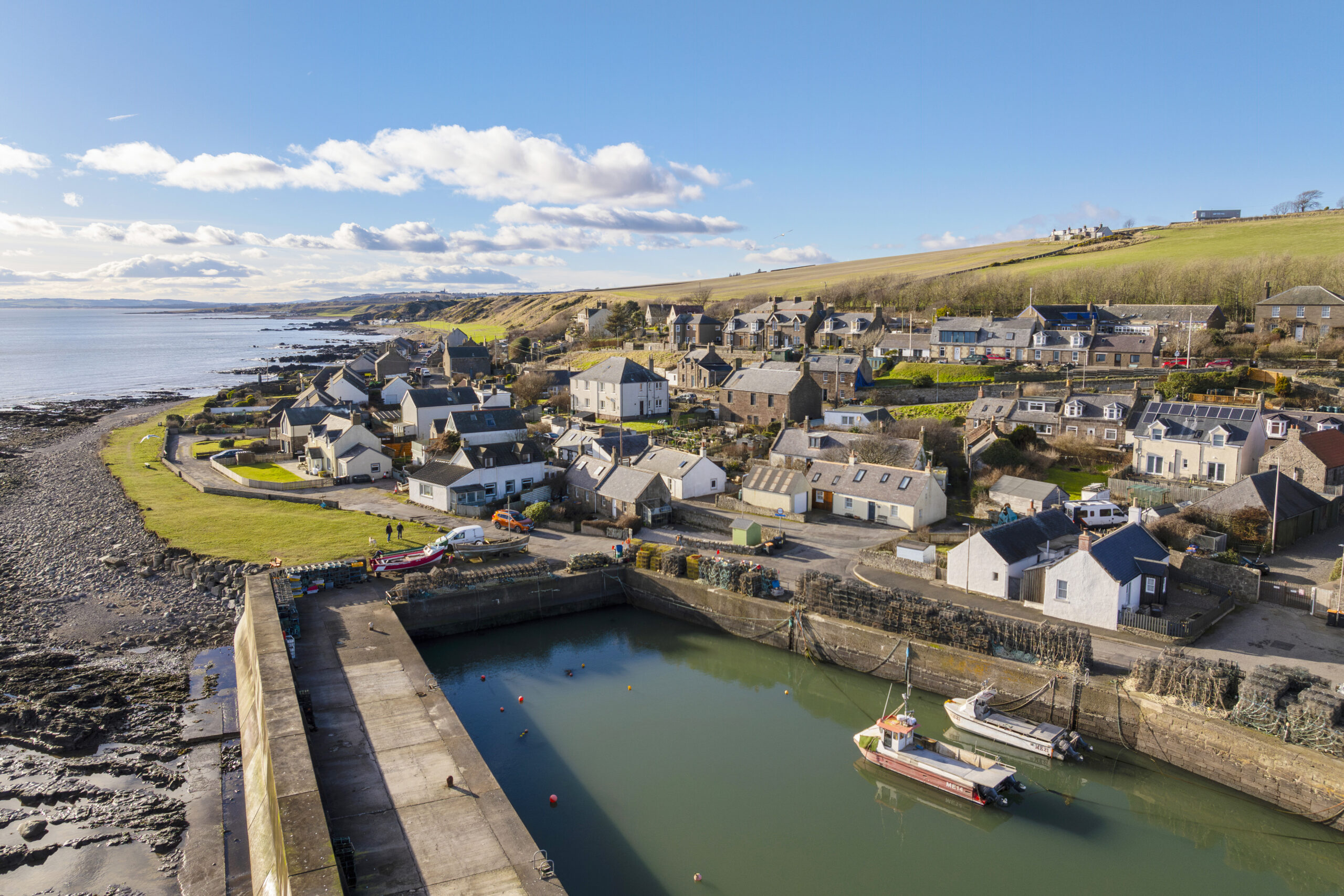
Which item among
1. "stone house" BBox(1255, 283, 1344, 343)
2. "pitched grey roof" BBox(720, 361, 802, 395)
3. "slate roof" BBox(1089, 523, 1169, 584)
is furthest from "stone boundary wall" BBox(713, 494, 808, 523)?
"stone house" BBox(1255, 283, 1344, 343)

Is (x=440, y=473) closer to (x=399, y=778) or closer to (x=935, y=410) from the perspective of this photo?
(x=399, y=778)

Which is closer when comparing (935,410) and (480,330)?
(935,410)

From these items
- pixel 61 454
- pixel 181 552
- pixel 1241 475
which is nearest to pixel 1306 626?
pixel 1241 475

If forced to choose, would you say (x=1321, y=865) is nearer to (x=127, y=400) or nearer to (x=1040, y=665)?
(x=1040, y=665)

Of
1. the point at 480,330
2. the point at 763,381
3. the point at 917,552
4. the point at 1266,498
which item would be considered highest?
the point at 480,330

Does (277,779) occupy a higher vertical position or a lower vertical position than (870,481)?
lower

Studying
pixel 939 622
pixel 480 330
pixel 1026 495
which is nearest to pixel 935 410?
pixel 1026 495

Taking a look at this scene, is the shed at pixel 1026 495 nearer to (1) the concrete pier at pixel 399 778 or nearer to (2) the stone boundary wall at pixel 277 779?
(1) the concrete pier at pixel 399 778

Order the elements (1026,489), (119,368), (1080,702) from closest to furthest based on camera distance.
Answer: (1080,702) < (1026,489) < (119,368)
